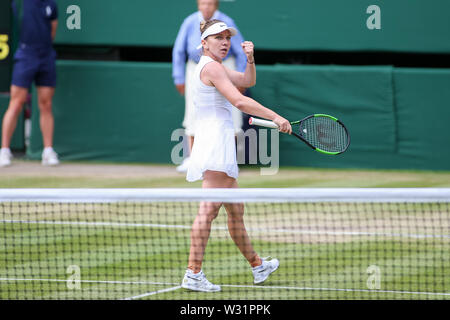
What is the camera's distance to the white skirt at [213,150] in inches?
205

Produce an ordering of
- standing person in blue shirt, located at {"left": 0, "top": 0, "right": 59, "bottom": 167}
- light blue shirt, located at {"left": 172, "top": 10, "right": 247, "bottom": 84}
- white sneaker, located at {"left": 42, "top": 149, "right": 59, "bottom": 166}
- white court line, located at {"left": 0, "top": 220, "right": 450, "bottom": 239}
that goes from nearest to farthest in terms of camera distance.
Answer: white court line, located at {"left": 0, "top": 220, "right": 450, "bottom": 239} → light blue shirt, located at {"left": 172, "top": 10, "right": 247, "bottom": 84} → standing person in blue shirt, located at {"left": 0, "top": 0, "right": 59, "bottom": 167} → white sneaker, located at {"left": 42, "top": 149, "right": 59, "bottom": 166}

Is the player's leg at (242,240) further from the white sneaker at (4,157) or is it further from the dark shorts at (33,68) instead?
the white sneaker at (4,157)

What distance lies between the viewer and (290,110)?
1030 cm

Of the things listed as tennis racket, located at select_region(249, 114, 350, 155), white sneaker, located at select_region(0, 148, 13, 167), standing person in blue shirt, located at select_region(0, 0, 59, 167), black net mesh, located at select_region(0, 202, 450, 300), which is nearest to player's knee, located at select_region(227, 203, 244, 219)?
black net mesh, located at select_region(0, 202, 450, 300)

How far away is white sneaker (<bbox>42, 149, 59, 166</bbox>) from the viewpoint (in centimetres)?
1013

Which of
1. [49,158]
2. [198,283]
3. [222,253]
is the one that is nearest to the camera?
[198,283]

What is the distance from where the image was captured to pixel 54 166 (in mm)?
10195

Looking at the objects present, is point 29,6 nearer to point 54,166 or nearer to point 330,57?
point 54,166

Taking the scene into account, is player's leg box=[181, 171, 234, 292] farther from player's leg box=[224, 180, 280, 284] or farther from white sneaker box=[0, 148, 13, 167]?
white sneaker box=[0, 148, 13, 167]

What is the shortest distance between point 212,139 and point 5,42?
5627 millimetres

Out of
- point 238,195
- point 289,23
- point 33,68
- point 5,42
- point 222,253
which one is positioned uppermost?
point 289,23

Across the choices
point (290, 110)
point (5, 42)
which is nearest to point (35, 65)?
point (5, 42)

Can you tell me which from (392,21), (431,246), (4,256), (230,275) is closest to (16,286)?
(4,256)

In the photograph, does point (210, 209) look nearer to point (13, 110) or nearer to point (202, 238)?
point (202, 238)
